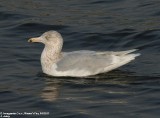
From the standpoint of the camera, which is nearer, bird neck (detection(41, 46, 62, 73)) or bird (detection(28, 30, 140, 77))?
bird (detection(28, 30, 140, 77))

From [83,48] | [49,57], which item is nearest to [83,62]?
[49,57]

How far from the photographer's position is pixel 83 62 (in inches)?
614

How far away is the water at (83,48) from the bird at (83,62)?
142mm

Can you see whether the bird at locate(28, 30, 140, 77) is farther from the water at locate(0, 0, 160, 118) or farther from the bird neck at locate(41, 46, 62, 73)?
the water at locate(0, 0, 160, 118)

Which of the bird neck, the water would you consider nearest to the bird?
the bird neck

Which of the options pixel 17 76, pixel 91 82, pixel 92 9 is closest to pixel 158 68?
pixel 91 82

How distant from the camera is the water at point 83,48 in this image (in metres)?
13.6

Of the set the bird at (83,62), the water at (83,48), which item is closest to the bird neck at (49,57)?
the bird at (83,62)

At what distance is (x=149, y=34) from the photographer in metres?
18.7

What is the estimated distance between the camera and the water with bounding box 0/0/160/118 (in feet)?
44.7

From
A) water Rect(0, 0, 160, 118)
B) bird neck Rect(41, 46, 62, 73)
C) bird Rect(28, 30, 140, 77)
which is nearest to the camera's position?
water Rect(0, 0, 160, 118)

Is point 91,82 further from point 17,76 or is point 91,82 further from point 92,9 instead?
point 92,9

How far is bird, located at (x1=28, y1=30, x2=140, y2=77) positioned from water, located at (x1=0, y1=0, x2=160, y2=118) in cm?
14

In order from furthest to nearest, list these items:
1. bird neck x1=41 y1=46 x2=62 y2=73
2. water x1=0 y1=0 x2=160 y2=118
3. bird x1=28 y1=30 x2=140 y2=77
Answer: bird neck x1=41 y1=46 x2=62 y2=73 < bird x1=28 y1=30 x2=140 y2=77 < water x1=0 y1=0 x2=160 y2=118
